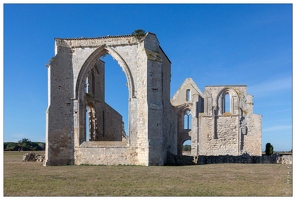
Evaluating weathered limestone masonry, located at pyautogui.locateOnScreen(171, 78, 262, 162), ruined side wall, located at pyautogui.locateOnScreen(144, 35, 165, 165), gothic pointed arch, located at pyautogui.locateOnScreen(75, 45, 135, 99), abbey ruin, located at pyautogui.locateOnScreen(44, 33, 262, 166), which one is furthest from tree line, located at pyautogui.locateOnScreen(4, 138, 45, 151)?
ruined side wall, located at pyautogui.locateOnScreen(144, 35, 165, 165)

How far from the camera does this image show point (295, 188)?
825 centimetres

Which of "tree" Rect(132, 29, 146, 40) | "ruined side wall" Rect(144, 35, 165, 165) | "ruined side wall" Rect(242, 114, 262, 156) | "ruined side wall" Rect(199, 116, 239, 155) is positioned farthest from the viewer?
"ruined side wall" Rect(199, 116, 239, 155)

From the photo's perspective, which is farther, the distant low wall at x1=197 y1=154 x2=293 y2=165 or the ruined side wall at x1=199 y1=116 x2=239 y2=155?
the ruined side wall at x1=199 y1=116 x2=239 y2=155

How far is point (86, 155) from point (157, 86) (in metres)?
5.24

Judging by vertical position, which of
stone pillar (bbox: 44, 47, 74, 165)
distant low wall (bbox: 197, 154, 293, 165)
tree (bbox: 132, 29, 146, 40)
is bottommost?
distant low wall (bbox: 197, 154, 293, 165)

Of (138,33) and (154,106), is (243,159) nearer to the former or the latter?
(154,106)

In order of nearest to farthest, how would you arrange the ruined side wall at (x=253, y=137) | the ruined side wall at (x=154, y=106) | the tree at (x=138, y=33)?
the ruined side wall at (x=154, y=106) < the tree at (x=138, y=33) < the ruined side wall at (x=253, y=137)

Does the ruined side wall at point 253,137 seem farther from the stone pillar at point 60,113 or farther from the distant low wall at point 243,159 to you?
the stone pillar at point 60,113

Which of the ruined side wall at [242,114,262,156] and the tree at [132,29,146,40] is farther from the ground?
the tree at [132,29,146,40]

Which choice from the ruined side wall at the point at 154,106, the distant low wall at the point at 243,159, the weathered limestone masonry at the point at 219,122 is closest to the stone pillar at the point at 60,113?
the ruined side wall at the point at 154,106

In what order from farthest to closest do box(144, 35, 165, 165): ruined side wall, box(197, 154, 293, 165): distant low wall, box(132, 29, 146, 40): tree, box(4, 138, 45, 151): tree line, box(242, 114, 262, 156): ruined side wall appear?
box(4, 138, 45, 151): tree line → box(242, 114, 262, 156): ruined side wall → box(197, 154, 293, 165): distant low wall → box(132, 29, 146, 40): tree → box(144, 35, 165, 165): ruined side wall

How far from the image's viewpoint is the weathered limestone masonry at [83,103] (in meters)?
17.8

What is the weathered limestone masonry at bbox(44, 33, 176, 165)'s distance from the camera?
17.8m

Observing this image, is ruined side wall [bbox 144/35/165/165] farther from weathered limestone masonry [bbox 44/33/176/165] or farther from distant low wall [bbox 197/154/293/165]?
distant low wall [bbox 197/154/293/165]
